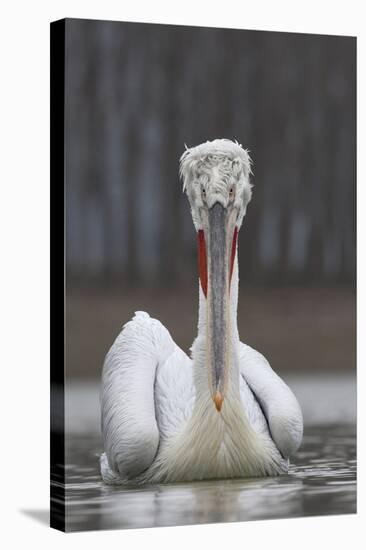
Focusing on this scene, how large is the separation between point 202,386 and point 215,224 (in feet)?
4.31

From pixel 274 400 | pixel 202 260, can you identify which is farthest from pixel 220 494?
pixel 202 260

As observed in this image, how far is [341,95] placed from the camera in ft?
44.8

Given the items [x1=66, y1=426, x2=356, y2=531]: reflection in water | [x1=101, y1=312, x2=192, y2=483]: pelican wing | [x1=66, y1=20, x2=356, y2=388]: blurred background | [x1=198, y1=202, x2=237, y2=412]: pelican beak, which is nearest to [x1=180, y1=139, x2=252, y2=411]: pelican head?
[x1=198, y1=202, x2=237, y2=412]: pelican beak

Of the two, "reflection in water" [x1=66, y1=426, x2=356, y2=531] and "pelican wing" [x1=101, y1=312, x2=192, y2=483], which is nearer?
"reflection in water" [x1=66, y1=426, x2=356, y2=531]

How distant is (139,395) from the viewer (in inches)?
509

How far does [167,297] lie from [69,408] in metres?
1.26

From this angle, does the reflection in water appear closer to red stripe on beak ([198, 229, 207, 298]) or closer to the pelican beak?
the pelican beak

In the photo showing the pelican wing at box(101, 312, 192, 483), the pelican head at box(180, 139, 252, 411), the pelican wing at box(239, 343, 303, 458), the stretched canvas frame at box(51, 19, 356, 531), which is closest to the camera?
the stretched canvas frame at box(51, 19, 356, 531)

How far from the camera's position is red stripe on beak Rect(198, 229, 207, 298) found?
511 inches

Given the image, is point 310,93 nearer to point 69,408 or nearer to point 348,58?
point 348,58

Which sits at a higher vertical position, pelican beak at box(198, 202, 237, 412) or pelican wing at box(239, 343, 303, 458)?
pelican beak at box(198, 202, 237, 412)

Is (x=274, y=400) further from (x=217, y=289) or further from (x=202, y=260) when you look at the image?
(x=202, y=260)

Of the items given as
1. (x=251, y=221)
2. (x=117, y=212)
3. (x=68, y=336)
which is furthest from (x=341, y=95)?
(x=68, y=336)

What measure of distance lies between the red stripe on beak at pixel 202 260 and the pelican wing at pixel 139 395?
491mm
